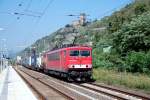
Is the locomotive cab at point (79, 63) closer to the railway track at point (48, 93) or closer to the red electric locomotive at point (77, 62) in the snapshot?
the red electric locomotive at point (77, 62)

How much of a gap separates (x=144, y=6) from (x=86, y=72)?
3088 centimetres

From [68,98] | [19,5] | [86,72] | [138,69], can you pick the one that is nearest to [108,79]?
[86,72]

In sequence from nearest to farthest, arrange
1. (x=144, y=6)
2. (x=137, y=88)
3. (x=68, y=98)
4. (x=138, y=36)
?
(x=68, y=98), (x=137, y=88), (x=138, y=36), (x=144, y=6)

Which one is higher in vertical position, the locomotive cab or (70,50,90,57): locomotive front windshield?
(70,50,90,57): locomotive front windshield

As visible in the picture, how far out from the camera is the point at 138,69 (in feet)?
123

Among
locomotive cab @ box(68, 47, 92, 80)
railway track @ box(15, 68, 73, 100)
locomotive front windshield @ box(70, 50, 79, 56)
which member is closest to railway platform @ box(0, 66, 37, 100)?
railway track @ box(15, 68, 73, 100)

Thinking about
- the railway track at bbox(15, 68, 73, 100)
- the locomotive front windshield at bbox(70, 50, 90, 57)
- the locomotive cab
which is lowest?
the railway track at bbox(15, 68, 73, 100)

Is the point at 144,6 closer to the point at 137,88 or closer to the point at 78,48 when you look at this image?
the point at 78,48

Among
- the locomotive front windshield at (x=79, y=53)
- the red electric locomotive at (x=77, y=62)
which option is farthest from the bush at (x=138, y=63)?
the locomotive front windshield at (x=79, y=53)

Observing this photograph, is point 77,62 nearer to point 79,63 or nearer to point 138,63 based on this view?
point 79,63

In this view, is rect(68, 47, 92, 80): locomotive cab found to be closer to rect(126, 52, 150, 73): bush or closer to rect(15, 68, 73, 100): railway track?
rect(15, 68, 73, 100): railway track

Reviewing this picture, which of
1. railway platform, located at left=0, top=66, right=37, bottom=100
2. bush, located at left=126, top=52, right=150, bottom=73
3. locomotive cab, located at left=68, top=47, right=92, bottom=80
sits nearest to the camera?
railway platform, located at left=0, top=66, right=37, bottom=100

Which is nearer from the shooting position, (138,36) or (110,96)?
(110,96)

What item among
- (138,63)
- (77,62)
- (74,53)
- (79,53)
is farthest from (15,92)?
(138,63)
